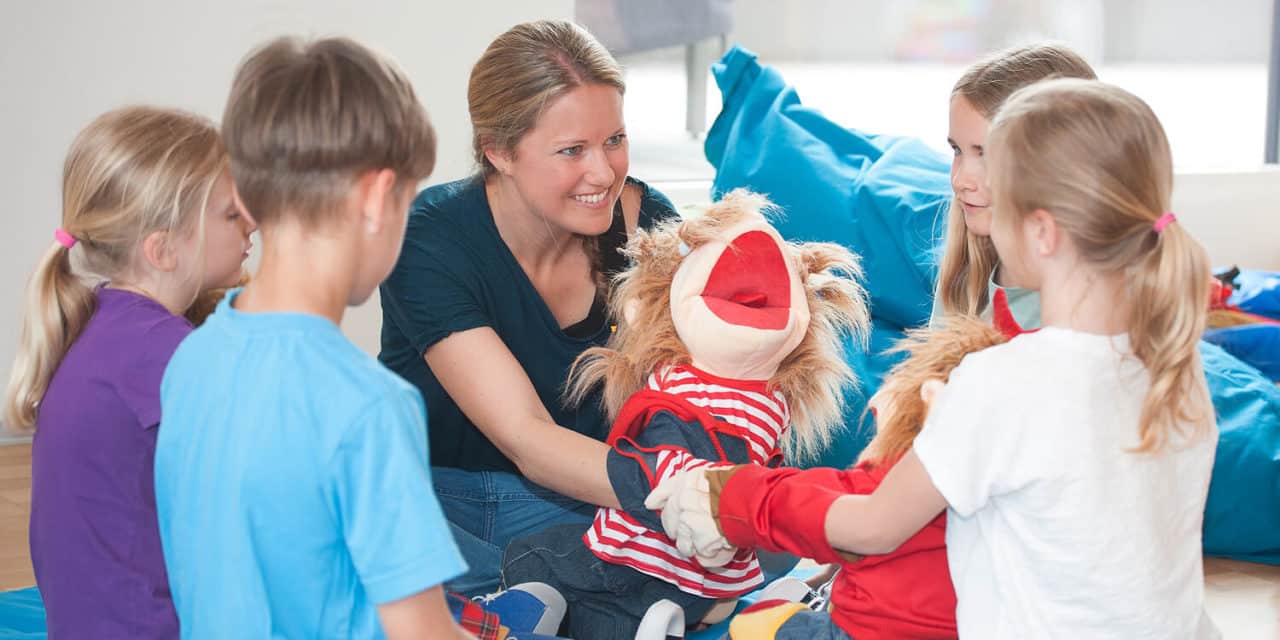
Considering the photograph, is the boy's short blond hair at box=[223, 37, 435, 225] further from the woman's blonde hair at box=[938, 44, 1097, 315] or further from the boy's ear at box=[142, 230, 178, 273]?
the woman's blonde hair at box=[938, 44, 1097, 315]

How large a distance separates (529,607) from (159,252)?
0.68 metres

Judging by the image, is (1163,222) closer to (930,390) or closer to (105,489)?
(930,390)

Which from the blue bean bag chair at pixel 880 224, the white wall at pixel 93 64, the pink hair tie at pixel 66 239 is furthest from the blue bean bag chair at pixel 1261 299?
the pink hair tie at pixel 66 239

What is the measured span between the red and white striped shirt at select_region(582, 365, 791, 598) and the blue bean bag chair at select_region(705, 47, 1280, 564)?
0.54 meters

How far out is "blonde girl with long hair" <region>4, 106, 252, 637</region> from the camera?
4.63 feet

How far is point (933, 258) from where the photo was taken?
266cm

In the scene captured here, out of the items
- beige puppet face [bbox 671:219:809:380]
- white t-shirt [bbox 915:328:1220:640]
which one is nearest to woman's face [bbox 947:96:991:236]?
beige puppet face [bbox 671:219:809:380]

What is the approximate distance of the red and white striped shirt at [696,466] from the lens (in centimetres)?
167

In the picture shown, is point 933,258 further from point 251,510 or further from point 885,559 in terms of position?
point 251,510

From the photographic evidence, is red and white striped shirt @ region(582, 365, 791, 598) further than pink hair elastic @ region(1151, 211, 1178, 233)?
Yes

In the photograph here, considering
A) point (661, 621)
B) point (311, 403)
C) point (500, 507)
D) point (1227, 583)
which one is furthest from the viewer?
point (1227, 583)

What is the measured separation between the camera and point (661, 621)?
1713 millimetres

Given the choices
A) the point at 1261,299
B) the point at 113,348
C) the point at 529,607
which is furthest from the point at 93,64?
the point at 1261,299

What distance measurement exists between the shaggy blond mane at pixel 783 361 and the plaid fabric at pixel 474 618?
1.12ft
